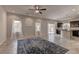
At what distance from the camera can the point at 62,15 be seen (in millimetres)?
4648

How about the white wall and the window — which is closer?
the window

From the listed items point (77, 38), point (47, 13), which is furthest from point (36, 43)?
point (77, 38)

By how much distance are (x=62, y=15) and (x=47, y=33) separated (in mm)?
996

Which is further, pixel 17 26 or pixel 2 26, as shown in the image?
pixel 2 26

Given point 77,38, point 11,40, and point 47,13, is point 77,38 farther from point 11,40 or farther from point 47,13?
point 11,40

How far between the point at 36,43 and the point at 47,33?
730 millimetres

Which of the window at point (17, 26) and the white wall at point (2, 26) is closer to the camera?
the window at point (17, 26)

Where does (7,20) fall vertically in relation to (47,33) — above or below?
above
